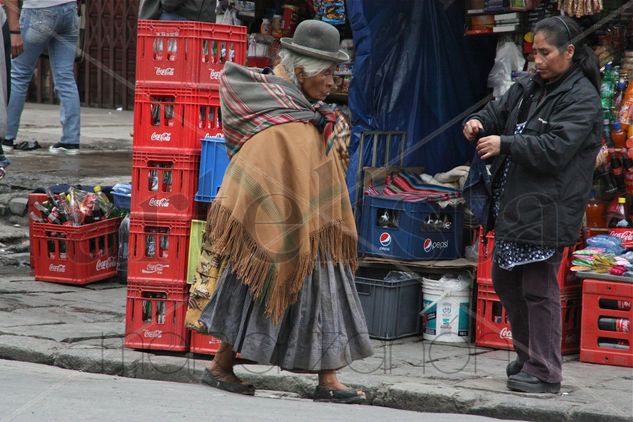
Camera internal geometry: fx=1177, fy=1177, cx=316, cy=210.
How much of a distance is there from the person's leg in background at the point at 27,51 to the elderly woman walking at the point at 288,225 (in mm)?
6165

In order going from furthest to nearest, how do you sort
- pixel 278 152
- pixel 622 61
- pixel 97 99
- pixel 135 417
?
pixel 97 99
pixel 622 61
pixel 278 152
pixel 135 417

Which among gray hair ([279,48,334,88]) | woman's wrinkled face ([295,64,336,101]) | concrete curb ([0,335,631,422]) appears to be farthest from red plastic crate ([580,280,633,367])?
gray hair ([279,48,334,88])

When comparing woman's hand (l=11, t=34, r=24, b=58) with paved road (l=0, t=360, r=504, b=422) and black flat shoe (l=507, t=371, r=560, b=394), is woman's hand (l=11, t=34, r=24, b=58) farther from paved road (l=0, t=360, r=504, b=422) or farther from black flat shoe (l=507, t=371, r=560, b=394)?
black flat shoe (l=507, t=371, r=560, b=394)

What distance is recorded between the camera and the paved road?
5.21m

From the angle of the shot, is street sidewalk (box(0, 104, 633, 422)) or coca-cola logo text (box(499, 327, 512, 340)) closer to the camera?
street sidewalk (box(0, 104, 633, 422))

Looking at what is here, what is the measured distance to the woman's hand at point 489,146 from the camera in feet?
19.1

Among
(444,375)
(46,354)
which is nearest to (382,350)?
(444,375)

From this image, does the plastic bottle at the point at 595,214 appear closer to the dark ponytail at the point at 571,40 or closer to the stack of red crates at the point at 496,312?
the stack of red crates at the point at 496,312

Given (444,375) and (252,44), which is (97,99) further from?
(444,375)

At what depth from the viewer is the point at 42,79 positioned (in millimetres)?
17828

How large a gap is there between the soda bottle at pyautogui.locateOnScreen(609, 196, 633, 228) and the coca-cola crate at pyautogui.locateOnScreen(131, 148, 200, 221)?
2721 mm

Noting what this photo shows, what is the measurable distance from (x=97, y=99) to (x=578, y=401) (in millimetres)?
12562

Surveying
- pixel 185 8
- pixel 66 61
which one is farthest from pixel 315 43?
pixel 66 61

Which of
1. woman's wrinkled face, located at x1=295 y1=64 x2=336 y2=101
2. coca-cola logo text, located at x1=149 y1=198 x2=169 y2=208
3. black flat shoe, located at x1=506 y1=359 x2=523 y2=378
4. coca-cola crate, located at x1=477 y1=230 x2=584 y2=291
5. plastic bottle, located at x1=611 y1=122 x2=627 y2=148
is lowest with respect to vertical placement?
black flat shoe, located at x1=506 y1=359 x2=523 y2=378
